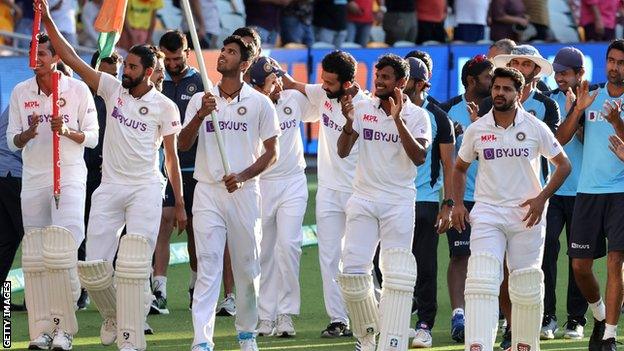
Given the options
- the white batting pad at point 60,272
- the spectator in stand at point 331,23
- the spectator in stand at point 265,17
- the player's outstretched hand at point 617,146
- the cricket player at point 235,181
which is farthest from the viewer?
the spectator in stand at point 331,23

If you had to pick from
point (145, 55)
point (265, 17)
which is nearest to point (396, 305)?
point (145, 55)

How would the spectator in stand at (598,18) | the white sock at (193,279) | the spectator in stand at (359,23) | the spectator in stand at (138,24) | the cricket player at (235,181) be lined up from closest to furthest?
the cricket player at (235,181) → the white sock at (193,279) → the spectator in stand at (138,24) → the spectator in stand at (359,23) → the spectator in stand at (598,18)

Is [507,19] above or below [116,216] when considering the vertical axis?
above

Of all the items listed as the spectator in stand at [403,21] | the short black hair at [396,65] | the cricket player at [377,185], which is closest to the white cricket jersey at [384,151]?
the cricket player at [377,185]

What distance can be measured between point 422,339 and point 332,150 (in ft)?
5.79

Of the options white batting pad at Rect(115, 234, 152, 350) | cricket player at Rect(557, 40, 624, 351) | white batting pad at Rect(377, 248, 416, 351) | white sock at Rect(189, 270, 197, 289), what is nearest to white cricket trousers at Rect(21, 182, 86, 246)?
white batting pad at Rect(115, 234, 152, 350)

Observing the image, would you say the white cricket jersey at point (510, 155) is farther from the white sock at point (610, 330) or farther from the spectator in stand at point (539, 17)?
the spectator in stand at point (539, 17)

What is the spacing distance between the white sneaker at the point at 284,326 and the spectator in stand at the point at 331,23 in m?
10.2

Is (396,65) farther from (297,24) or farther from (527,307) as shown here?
(297,24)

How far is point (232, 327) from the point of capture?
14008mm

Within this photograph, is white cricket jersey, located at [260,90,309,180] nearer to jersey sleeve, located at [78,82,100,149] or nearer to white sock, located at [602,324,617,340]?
jersey sleeve, located at [78,82,100,149]

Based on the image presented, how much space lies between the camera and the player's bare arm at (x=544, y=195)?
1176cm

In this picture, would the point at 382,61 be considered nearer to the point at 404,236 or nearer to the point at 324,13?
the point at 404,236

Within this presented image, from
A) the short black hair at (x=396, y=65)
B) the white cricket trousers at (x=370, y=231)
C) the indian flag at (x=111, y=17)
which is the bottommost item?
the white cricket trousers at (x=370, y=231)
